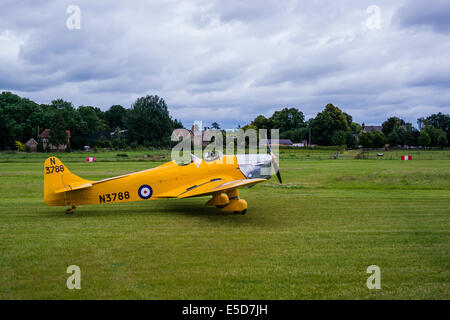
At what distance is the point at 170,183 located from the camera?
11.3 metres

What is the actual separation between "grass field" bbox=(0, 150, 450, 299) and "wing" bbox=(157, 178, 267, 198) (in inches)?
29.6

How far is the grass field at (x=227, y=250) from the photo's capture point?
5.39 meters

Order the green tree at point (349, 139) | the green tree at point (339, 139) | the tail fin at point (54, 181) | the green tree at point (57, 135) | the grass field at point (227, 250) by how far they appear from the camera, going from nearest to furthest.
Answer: the grass field at point (227, 250) < the tail fin at point (54, 181) < the green tree at point (57, 135) < the green tree at point (339, 139) < the green tree at point (349, 139)

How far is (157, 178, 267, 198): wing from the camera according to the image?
34.3ft

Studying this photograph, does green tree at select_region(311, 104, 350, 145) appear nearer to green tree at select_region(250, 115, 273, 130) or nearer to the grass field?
green tree at select_region(250, 115, 273, 130)

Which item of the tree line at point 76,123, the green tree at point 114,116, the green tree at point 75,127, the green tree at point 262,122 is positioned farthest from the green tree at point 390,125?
the green tree at point 114,116

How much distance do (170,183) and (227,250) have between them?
447 cm

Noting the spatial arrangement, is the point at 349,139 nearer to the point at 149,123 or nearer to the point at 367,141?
the point at 367,141

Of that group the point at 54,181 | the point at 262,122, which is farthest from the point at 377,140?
the point at 54,181

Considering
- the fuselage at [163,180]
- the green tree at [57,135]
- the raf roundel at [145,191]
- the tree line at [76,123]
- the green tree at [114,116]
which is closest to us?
the fuselage at [163,180]

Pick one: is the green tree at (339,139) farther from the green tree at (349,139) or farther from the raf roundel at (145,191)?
the raf roundel at (145,191)

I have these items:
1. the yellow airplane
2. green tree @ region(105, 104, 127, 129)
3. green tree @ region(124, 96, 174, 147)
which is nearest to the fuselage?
the yellow airplane
